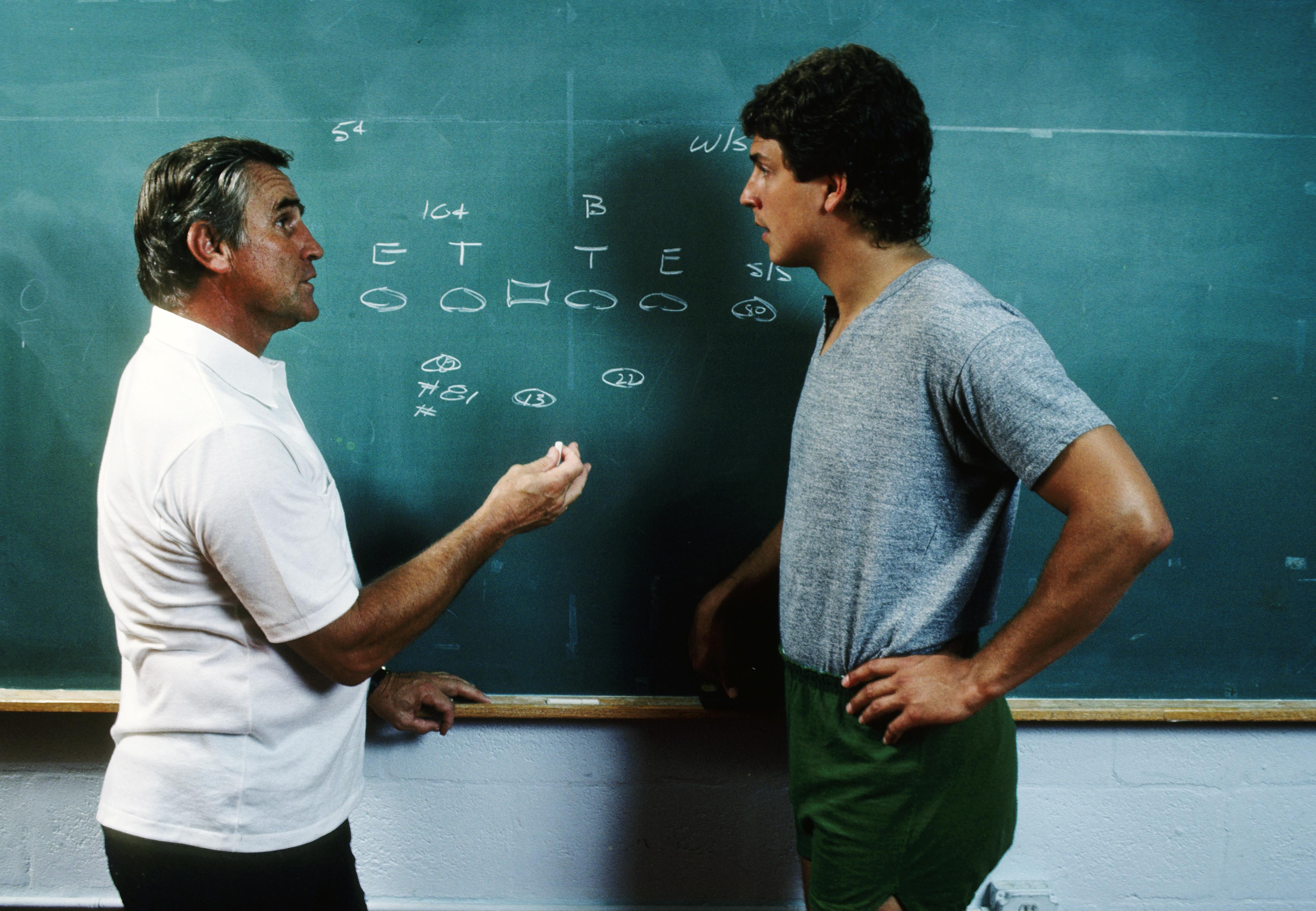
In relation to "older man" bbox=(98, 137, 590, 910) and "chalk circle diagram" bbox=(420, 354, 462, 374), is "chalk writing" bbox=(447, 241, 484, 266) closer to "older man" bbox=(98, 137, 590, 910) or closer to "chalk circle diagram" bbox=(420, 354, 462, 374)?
"chalk circle diagram" bbox=(420, 354, 462, 374)

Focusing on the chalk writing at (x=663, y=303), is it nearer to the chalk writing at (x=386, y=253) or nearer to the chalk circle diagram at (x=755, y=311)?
the chalk circle diagram at (x=755, y=311)

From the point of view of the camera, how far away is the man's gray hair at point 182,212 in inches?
41.7

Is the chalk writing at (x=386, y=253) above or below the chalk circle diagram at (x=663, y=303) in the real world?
above

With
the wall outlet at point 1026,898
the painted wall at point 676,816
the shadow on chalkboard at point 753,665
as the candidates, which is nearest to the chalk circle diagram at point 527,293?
the shadow on chalkboard at point 753,665

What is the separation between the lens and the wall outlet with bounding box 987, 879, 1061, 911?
156 centimetres

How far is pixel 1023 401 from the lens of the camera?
0.85 meters

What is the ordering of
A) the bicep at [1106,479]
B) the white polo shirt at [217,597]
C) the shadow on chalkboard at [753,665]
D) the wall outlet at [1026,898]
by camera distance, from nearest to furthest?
1. the bicep at [1106,479]
2. the white polo shirt at [217,597]
3. the shadow on chalkboard at [753,665]
4. the wall outlet at [1026,898]

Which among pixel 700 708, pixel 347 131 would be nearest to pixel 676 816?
pixel 700 708

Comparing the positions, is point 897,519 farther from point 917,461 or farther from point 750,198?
point 750,198

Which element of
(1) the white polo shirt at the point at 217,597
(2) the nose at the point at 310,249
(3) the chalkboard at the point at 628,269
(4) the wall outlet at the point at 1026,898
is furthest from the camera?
(4) the wall outlet at the point at 1026,898

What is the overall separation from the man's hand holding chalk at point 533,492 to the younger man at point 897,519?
0.34 metres

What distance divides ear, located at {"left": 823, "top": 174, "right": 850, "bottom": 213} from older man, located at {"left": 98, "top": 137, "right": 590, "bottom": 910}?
1.65ft

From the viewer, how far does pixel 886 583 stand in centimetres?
98

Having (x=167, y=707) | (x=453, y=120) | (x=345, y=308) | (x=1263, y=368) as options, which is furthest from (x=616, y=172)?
(x=1263, y=368)
